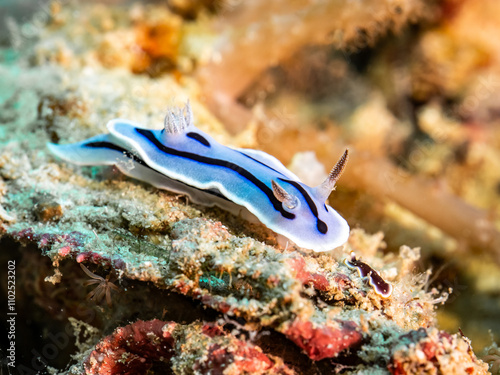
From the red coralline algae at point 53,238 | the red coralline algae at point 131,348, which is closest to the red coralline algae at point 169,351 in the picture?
the red coralline algae at point 131,348

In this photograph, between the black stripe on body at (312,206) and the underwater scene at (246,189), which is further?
the black stripe on body at (312,206)

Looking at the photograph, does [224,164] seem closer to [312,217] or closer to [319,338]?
[312,217]

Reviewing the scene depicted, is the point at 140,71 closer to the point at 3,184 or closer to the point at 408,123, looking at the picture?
the point at 3,184

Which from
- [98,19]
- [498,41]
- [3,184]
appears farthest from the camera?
[498,41]

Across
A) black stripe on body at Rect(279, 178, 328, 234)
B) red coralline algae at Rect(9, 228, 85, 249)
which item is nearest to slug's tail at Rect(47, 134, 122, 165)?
red coralline algae at Rect(9, 228, 85, 249)

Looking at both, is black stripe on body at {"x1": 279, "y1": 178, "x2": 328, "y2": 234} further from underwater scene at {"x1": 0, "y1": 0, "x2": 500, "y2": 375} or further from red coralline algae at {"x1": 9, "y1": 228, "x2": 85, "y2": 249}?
red coralline algae at {"x1": 9, "y1": 228, "x2": 85, "y2": 249}

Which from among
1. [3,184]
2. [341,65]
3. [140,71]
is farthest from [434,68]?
[3,184]

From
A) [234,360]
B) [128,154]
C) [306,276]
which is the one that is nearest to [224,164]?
[128,154]

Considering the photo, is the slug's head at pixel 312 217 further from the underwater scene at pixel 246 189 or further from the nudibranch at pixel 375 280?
the nudibranch at pixel 375 280
